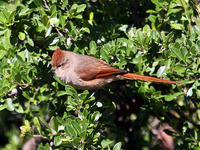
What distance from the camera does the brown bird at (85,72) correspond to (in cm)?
480

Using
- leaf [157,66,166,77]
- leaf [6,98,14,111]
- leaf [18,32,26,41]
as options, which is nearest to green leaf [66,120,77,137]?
leaf [6,98,14,111]

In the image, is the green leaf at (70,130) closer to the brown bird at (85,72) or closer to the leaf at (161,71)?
the brown bird at (85,72)

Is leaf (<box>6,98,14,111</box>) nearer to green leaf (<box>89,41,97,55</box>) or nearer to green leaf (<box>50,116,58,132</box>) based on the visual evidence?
green leaf (<box>50,116,58,132</box>)

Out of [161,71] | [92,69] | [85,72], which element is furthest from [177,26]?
[85,72]

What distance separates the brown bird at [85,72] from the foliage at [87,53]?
0.17 m

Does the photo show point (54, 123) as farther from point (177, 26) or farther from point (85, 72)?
point (177, 26)

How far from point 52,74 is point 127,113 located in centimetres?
208

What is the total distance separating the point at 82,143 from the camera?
11.4ft

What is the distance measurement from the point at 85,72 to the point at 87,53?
863 millimetres

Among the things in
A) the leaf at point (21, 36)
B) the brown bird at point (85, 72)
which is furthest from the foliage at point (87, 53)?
the brown bird at point (85, 72)

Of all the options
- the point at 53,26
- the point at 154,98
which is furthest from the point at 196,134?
the point at 53,26

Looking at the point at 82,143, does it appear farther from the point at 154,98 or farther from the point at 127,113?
the point at 127,113

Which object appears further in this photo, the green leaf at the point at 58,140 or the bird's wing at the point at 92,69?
the bird's wing at the point at 92,69

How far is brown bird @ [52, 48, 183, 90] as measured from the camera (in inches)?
189
